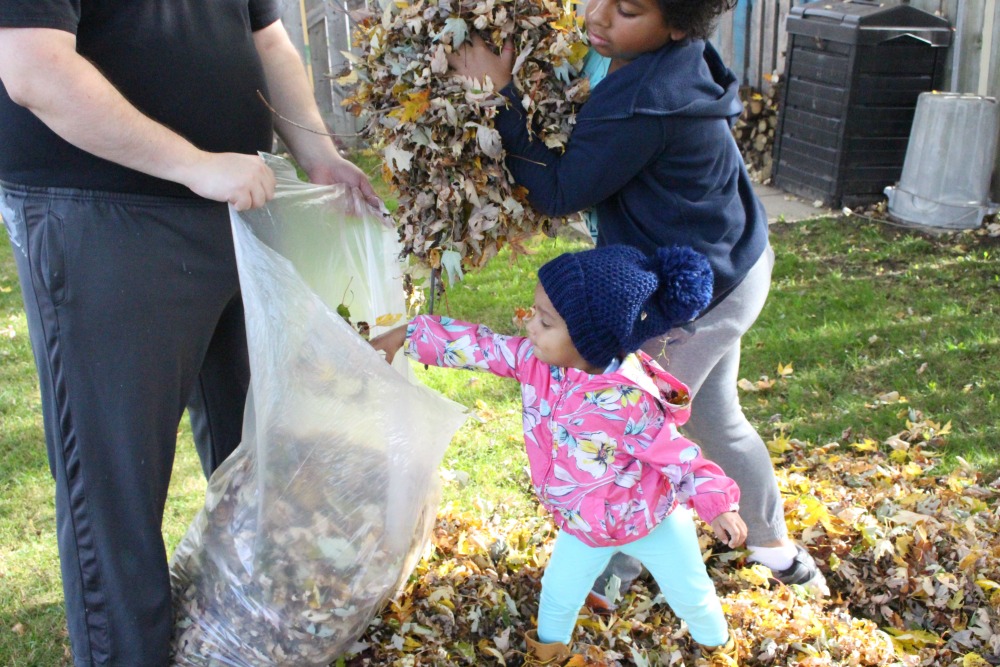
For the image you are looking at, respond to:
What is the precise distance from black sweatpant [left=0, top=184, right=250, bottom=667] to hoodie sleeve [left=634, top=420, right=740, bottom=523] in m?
1.05

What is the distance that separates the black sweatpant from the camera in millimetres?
1980

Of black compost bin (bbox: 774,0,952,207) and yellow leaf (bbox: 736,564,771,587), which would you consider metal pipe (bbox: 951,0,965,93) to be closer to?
black compost bin (bbox: 774,0,952,207)

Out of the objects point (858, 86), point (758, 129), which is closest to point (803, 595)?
point (858, 86)

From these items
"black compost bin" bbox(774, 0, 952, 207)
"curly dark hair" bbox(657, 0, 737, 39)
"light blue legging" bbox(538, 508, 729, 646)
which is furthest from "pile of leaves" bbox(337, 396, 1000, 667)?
"black compost bin" bbox(774, 0, 952, 207)

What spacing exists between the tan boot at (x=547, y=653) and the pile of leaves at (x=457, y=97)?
105 centimetres

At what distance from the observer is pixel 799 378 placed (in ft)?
13.1

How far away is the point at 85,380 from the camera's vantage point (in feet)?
6.65

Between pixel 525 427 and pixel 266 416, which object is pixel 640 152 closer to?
pixel 525 427

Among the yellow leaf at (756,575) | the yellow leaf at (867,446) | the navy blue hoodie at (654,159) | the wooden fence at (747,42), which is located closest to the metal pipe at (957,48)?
the wooden fence at (747,42)

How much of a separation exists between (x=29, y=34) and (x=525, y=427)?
128cm

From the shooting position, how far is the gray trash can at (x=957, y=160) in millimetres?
5539

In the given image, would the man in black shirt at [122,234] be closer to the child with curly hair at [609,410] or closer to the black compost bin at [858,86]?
the child with curly hair at [609,410]

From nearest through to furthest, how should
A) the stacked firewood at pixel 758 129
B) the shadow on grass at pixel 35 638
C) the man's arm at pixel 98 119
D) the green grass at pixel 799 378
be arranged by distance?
the man's arm at pixel 98 119, the shadow on grass at pixel 35 638, the green grass at pixel 799 378, the stacked firewood at pixel 758 129

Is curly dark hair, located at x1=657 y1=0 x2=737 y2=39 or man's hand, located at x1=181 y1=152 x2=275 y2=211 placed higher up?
curly dark hair, located at x1=657 y1=0 x2=737 y2=39
